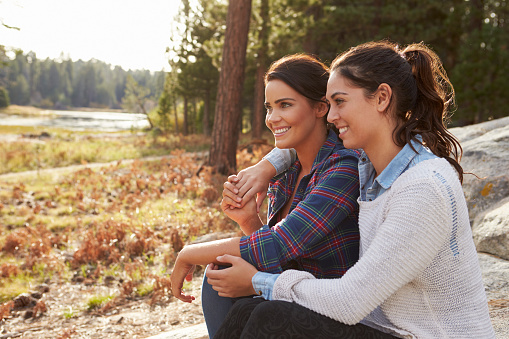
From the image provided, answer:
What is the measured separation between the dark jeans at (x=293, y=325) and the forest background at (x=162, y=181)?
6.91 ft

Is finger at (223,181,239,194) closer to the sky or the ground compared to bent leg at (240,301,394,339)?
closer to the sky

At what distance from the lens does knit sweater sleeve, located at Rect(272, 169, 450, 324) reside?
135 centimetres

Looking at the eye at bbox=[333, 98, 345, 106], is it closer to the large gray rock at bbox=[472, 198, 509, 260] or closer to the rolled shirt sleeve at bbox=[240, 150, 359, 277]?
the rolled shirt sleeve at bbox=[240, 150, 359, 277]

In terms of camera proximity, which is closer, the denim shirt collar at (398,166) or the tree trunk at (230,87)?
the denim shirt collar at (398,166)

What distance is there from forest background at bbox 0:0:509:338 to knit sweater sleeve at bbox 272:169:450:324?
7.55 feet

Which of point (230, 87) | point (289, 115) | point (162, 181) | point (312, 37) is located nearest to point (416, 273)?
point (289, 115)

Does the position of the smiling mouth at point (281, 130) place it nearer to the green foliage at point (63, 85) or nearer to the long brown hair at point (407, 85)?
the long brown hair at point (407, 85)

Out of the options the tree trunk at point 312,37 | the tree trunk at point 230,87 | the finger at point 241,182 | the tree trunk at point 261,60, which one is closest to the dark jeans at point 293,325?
the finger at point 241,182

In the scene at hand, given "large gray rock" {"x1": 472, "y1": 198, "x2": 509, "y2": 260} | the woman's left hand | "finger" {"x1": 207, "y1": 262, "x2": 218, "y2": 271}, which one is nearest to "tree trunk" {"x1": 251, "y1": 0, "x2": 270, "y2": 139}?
"large gray rock" {"x1": 472, "y1": 198, "x2": 509, "y2": 260}

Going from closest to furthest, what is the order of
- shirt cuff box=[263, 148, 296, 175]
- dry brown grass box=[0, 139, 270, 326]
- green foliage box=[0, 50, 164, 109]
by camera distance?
shirt cuff box=[263, 148, 296, 175] → dry brown grass box=[0, 139, 270, 326] → green foliage box=[0, 50, 164, 109]

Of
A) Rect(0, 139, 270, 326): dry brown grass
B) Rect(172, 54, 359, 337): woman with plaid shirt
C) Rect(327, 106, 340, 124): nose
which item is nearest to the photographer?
Rect(327, 106, 340, 124): nose

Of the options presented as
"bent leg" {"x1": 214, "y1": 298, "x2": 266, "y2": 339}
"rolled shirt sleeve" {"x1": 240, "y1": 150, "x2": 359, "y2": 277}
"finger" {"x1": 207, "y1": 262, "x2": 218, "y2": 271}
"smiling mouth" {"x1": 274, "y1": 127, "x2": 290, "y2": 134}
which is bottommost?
"bent leg" {"x1": 214, "y1": 298, "x2": 266, "y2": 339}

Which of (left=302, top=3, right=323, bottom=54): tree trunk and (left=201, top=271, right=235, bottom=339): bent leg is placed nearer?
(left=201, top=271, right=235, bottom=339): bent leg

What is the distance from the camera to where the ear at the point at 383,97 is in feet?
5.25
